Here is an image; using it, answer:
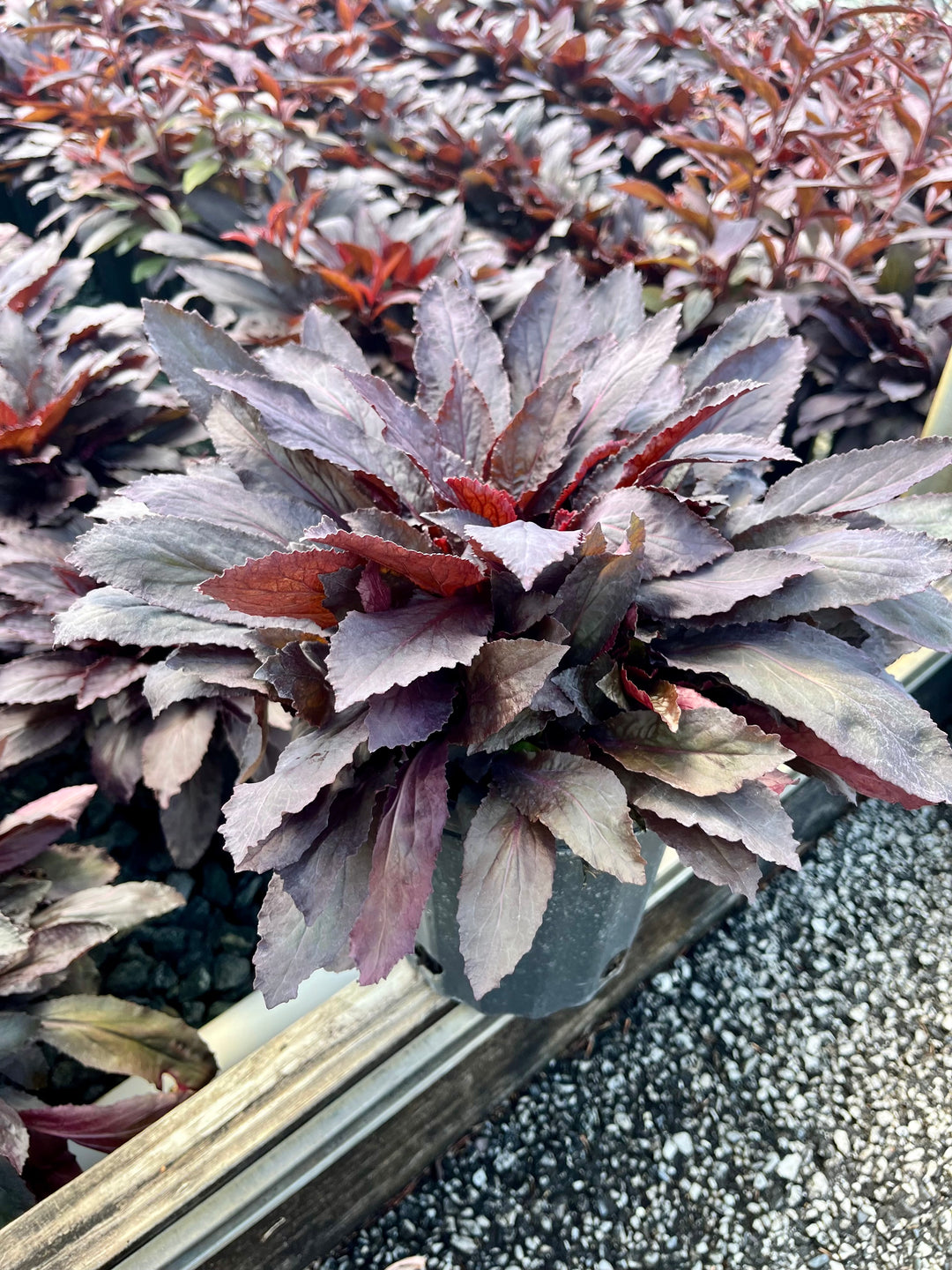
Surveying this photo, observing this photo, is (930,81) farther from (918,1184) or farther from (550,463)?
(918,1184)

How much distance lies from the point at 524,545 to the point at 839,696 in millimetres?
313

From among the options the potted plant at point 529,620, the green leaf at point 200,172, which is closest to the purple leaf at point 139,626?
the potted plant at point 529,620

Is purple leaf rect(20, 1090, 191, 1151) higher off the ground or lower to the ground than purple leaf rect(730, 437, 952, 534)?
lower

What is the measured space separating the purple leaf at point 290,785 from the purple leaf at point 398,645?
7 cm

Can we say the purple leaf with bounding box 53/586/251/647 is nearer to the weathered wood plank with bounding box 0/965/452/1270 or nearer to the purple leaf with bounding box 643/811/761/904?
the purple leaf with bounding box 643/811/761/904

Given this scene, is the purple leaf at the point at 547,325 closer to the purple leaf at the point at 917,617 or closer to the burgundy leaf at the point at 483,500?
the burgundy leaf at the point at 483,500

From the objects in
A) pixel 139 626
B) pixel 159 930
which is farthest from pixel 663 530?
pixel 159 930

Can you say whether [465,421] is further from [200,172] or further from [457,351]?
[200,172]

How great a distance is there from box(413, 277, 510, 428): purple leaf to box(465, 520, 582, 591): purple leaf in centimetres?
30

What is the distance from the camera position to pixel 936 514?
97cm

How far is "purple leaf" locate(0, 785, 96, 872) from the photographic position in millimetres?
1197

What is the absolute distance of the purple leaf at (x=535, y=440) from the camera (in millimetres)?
894

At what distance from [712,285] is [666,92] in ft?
3.73

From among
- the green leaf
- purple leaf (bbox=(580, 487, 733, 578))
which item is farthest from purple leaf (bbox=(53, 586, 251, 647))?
the green leaf
